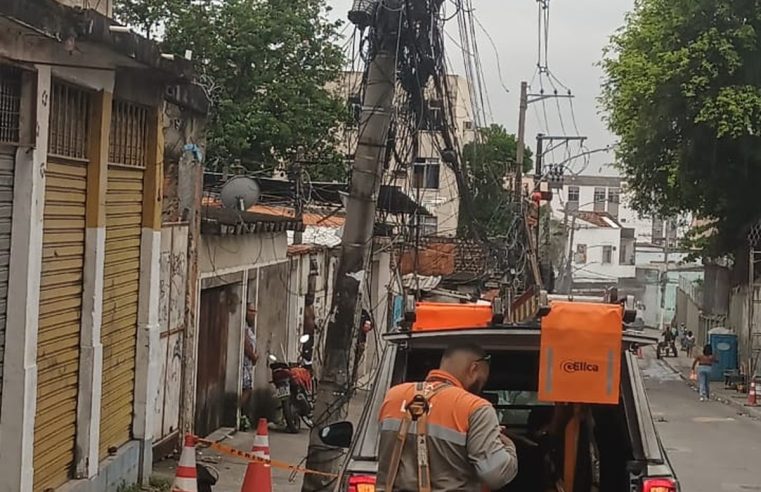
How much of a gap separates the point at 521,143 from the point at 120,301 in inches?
959

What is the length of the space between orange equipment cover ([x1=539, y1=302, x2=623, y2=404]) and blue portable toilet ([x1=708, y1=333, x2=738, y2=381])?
3126cm

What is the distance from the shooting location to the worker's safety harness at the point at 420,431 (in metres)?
4.97

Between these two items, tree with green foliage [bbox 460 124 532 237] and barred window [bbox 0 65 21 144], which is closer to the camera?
barred window [bbox 0 65 21 144]

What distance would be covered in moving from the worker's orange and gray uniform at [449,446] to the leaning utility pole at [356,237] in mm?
4014

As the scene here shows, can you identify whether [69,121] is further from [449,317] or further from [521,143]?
[521,143]

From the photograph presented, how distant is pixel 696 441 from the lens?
19625mm

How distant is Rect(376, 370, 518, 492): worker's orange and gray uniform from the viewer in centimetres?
488

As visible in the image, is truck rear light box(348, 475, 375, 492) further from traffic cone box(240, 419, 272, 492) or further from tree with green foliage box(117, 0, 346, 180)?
tree with green foliage box(117, 0, 346, 180)

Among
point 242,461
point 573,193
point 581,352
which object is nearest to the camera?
point 581,352

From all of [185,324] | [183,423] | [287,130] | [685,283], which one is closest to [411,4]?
[185,324]

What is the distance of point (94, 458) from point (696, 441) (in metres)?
12.7

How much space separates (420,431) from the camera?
500 centimetres

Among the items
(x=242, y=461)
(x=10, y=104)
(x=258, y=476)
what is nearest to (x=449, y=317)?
(x=10, y=104)

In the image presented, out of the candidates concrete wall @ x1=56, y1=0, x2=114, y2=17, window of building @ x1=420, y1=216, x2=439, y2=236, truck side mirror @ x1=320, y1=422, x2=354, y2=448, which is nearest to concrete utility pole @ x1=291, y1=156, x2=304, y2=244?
window of building @ x1=420, y1=216, x2=439, y2=236
